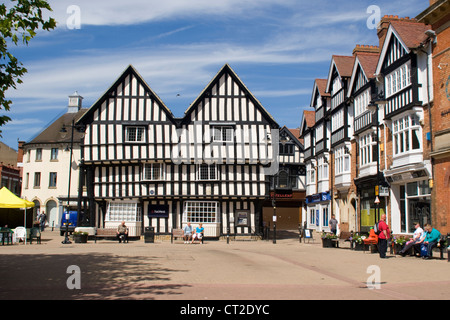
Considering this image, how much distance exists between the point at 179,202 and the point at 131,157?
498 cm

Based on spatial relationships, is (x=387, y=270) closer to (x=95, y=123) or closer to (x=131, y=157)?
(x=131, y=157)

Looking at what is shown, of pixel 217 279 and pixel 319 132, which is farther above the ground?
pixel 319 132

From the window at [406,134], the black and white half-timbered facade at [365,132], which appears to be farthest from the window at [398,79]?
the window at [406,134]

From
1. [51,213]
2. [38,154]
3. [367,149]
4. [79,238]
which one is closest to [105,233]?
[79,238]

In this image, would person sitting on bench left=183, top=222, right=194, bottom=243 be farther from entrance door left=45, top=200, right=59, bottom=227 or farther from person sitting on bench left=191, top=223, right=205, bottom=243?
entrance door left=45, top=200, right=59, bottom=227

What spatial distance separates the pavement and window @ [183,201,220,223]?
54.8ft

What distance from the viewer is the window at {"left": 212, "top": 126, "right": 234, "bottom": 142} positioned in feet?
116

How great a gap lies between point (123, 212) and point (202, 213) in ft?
20.1

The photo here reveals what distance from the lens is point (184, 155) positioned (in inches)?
1383

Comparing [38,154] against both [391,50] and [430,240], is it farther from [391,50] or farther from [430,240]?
[430,240]

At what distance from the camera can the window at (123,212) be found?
35500 millimetres

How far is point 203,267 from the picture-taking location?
50.1ft

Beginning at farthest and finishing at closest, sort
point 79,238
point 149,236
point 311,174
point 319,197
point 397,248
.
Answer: point 311,174, point 319,197, point 149,236, point 79,238, point 397,248

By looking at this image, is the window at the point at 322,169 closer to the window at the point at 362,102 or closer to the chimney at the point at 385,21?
the window at the point at 362,102
